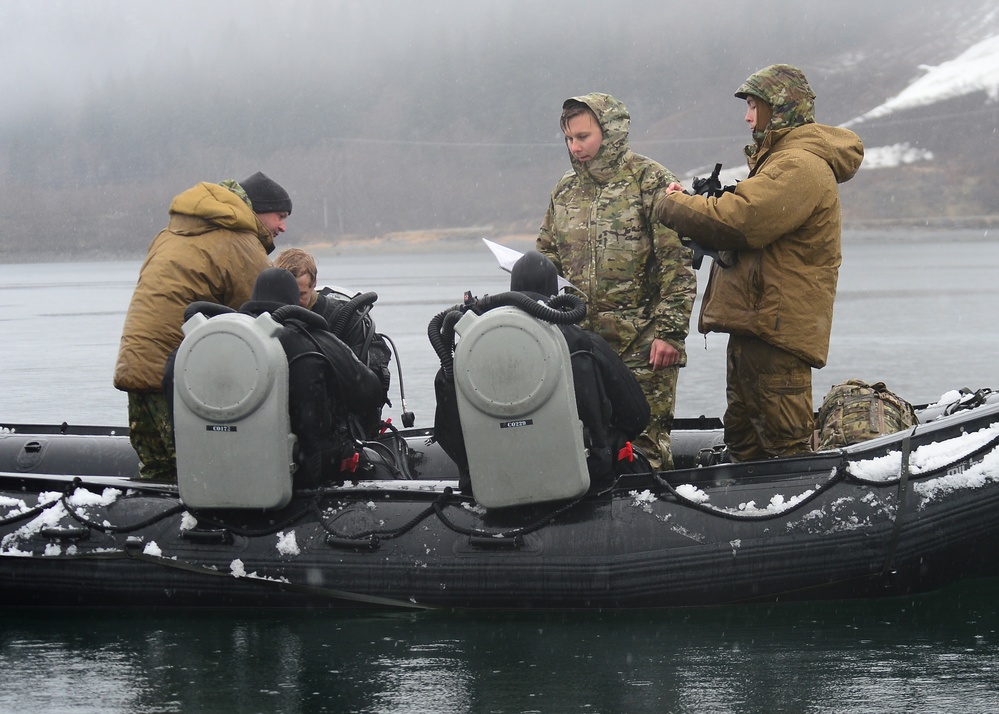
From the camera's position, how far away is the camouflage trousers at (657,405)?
4.90m

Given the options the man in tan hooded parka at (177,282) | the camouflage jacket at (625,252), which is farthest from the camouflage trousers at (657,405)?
the man in tan hooded parka at (177,282)

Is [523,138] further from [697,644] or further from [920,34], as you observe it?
[697,644]

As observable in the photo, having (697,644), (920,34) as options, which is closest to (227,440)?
(697,644)

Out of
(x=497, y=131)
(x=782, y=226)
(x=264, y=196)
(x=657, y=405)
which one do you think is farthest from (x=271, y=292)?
(x=497, y=131)

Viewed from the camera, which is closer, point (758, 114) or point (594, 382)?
point (594, 382)

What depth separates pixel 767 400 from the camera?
4.65 metres

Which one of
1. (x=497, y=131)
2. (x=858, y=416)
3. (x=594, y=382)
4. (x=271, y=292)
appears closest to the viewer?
(x=594, y=382)

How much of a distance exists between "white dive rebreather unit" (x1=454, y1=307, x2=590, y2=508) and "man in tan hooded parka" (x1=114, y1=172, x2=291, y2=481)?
1076mm

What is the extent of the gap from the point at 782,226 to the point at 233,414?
204 centimetres

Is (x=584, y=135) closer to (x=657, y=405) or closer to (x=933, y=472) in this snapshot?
(x=657, y=405)

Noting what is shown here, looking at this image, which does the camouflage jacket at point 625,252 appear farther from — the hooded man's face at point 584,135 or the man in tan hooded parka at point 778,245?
the man in tan hooded parka at point 778,245

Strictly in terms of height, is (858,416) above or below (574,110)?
below

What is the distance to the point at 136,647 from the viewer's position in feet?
14.2

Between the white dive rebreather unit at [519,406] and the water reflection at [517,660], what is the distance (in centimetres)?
56
